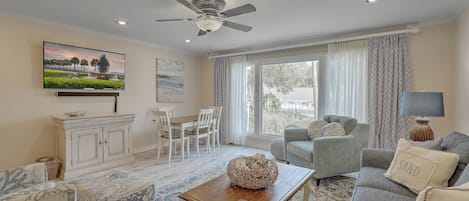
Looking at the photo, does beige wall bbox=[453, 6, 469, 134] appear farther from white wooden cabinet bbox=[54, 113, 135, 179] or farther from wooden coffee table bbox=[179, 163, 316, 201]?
white wooden cabinet bbox=[54, 113, 135, 179]

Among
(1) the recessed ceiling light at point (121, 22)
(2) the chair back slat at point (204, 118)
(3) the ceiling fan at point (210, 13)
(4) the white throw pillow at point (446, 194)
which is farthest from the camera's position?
(2) the chair back slat at point (204, 118)

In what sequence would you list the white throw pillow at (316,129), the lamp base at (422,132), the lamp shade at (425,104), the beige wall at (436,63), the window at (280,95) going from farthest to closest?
the window at (280,95), the white throw pillow at (316,129), the beige wall at (436,63), the lamp base at (422,132), the lamp shade at (425,104)

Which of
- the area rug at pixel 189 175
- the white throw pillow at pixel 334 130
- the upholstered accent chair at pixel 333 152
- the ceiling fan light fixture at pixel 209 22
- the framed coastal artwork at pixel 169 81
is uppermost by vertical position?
the ceiling fan light fixture at pixel 209 22

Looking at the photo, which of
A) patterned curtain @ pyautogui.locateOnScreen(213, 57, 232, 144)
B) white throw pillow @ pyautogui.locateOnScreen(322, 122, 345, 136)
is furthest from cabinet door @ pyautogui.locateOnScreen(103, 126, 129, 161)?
white throw pillow @ pyautogui.locateOnScreen(322, 122, 345, 136)

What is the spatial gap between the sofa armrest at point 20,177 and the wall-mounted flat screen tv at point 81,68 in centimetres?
215

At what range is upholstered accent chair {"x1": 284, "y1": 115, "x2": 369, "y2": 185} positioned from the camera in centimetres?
286

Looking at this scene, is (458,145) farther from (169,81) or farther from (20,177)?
(169,81)

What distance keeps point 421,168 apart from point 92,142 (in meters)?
3.89

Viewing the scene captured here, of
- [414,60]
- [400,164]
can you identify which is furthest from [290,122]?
[400,164]

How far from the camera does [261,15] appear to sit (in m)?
3.04

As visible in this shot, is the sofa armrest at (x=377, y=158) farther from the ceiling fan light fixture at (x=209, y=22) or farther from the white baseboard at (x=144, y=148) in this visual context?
the white baseboard at (x=144, y=148)

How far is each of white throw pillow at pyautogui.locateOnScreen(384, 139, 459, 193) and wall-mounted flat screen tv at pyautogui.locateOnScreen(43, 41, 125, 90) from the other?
415 centimetres

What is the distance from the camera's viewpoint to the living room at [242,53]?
275 cm

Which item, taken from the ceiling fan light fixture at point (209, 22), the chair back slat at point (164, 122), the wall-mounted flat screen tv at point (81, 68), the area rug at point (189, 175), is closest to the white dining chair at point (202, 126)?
the area rug at point (189, 175)
